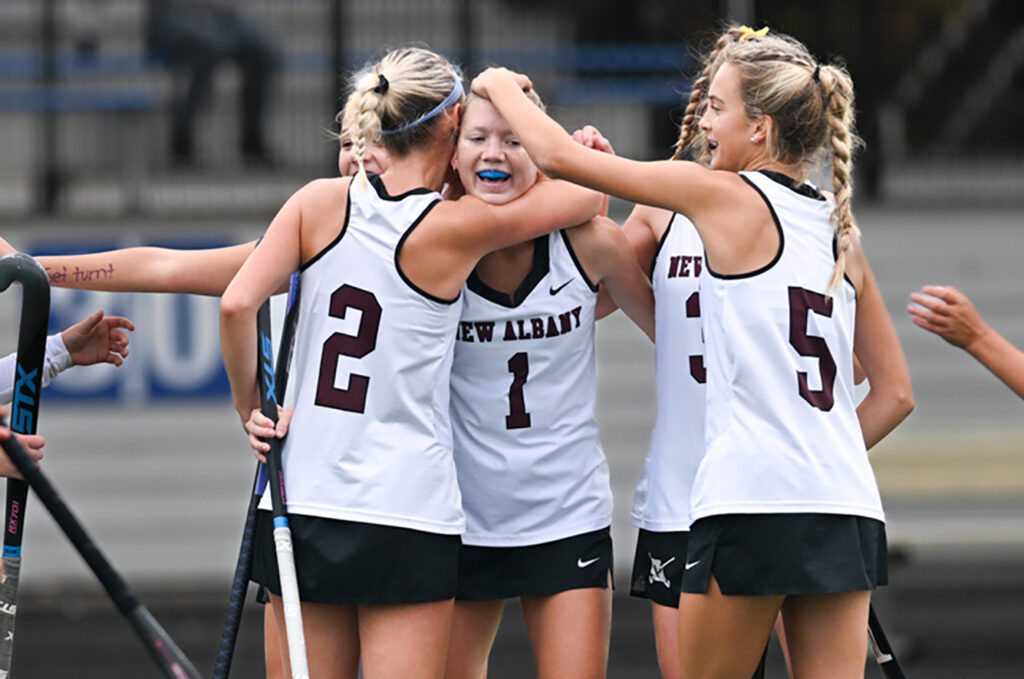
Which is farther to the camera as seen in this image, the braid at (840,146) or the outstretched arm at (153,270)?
the outstretched arm at (153,270)

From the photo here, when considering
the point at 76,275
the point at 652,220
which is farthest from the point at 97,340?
the point at 652,220

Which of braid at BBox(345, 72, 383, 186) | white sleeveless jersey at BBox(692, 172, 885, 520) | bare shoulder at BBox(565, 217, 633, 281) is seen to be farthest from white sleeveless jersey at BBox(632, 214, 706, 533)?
braid at BBox(345, 72, 383, 186)

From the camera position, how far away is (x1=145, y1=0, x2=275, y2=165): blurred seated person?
31.3 feet

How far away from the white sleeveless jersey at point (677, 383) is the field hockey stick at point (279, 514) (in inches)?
38.8

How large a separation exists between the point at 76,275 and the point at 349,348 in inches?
33.1

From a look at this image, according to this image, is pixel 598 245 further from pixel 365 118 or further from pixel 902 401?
pixel 902 401

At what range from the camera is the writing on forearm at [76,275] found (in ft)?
11.2

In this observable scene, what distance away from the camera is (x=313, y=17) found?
9.57m

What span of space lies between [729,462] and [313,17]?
726 cm

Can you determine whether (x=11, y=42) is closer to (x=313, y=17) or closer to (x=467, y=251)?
(x=313, y=17)

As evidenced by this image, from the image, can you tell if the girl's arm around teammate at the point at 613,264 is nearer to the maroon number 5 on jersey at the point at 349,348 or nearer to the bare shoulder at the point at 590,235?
the bare shoulder at the point at 590,235

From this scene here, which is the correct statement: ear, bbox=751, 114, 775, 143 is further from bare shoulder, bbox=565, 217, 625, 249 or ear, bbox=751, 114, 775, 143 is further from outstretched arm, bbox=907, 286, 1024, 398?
outstretched arm, bbox=907, 286, 1024, 398

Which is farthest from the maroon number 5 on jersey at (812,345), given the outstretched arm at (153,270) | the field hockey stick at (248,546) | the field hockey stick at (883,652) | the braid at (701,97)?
the outstretched arm at (153,270)

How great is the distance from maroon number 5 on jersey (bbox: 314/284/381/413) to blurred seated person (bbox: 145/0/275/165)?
671 centimetres
